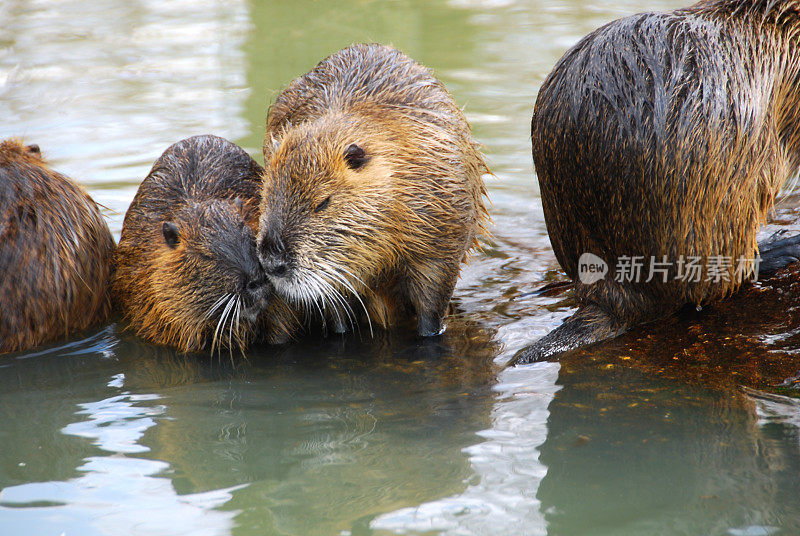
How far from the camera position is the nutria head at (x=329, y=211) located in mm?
2889

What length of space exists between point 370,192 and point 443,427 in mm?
905

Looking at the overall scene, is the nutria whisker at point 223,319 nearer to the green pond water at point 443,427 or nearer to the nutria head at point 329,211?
the green pond water at point 443,427

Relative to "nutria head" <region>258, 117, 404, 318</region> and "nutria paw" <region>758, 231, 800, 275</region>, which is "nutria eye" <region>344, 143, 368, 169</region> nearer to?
"nutria head" <region>258, 117, 404, 318</region>

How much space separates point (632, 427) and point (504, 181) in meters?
2.31

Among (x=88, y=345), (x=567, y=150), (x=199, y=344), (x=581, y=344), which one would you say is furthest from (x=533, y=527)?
(x=88, y=345)

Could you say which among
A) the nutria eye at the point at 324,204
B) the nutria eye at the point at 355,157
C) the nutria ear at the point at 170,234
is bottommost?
the nutria ear at the point at 170,234

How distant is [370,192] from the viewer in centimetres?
302

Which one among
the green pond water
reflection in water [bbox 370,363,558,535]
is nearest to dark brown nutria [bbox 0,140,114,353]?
the green pond water

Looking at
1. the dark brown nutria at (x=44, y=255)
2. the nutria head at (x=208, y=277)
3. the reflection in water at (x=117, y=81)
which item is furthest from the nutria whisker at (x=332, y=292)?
the reflection in water at (x=117, y=81)

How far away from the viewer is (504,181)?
455 centimetres

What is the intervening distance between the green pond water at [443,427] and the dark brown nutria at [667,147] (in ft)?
0.72

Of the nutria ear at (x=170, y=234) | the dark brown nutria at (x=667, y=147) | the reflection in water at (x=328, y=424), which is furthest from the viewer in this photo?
the nutria ear at (x=170, y=234)

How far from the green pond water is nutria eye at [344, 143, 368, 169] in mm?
645

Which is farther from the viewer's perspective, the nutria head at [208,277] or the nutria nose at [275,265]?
the nutria head at [208,277]
